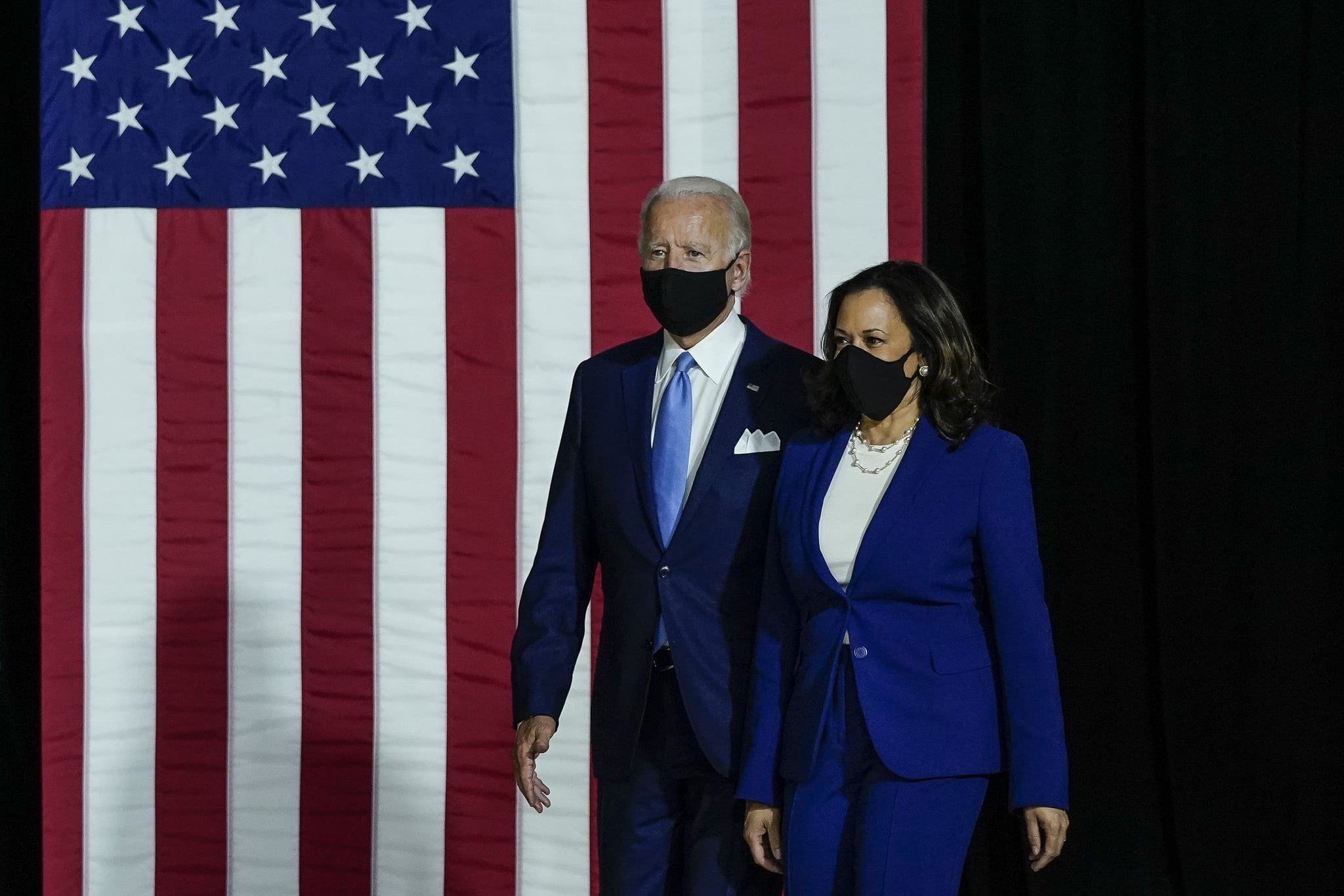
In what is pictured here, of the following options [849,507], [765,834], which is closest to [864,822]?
[765,834]

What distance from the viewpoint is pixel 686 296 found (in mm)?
2262

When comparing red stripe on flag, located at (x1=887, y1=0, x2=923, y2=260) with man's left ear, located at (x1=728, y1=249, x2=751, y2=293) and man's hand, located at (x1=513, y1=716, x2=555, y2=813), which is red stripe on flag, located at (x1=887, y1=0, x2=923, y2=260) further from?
man's hand, located at (x1=513, y1=716, x2=555, y2=813)

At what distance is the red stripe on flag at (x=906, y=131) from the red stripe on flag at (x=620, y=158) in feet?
1.63

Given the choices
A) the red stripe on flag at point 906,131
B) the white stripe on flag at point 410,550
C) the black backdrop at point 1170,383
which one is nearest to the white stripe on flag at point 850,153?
the red stripe on flag at point 906,131

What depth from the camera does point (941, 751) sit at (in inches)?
75.0

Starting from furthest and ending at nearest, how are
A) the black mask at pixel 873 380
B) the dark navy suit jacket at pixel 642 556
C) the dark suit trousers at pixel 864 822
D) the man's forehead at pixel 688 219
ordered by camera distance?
the man's forehead at pixel 688 219
the dark navy suit jacket at pixel 642 556
the black mask at pixel 873 380
the dark suit trousers at pixel 864 822

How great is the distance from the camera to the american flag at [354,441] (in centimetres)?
342

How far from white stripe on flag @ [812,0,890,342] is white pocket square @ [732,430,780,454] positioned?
118 cm

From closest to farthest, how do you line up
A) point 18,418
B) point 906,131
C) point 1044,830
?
point 1044,830
point 906,131
point 18,418

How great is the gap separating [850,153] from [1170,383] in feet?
2.82

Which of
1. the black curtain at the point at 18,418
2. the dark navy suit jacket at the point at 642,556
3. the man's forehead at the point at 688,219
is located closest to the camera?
the dark navy suit jacket at the point at 642,556

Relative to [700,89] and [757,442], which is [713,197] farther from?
[700,89]

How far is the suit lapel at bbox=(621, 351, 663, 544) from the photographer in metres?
2.23

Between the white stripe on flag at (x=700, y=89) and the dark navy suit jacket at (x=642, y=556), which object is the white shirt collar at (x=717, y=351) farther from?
the white stripe on flag at (x=700, y=89)
